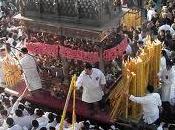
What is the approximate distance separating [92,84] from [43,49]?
177cm

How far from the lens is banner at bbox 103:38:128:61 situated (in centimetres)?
942

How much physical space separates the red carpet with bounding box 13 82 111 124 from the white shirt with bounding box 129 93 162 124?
85 centimetres

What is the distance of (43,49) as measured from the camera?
396 inches

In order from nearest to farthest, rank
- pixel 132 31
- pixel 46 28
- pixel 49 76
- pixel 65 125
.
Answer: pixel 65 125, pixel 46 28, pixel 49 76, pixel 132 31

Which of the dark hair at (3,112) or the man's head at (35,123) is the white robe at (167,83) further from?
the dark hair at (3,112)

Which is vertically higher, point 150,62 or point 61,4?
point 61,4

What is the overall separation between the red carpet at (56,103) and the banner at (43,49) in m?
1.06

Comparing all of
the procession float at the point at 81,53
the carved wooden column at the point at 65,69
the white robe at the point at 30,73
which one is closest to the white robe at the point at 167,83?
the procession float at the point at 81,53

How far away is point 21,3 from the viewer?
10125 mm

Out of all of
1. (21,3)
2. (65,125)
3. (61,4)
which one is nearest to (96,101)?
(65,125)

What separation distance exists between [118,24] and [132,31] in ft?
11.6

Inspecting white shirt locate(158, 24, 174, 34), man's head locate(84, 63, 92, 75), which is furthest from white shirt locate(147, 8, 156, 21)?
man's head locate(84, 63, 92, 75)

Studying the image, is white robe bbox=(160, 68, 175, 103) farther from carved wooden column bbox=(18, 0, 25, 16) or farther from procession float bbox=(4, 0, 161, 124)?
carved wooden column bbox=(18, 0, 25, 16)

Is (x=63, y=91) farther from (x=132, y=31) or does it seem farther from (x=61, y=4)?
(x=132, y=31)
